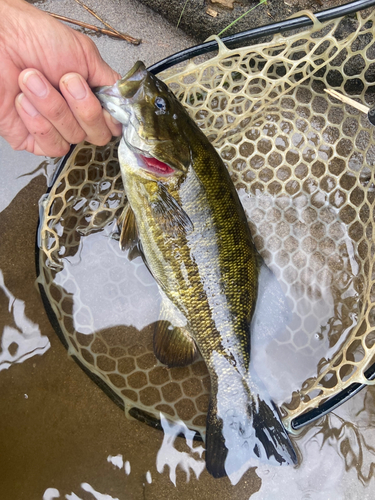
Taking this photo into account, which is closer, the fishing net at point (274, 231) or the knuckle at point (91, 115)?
the knuckle at point (91, 115)

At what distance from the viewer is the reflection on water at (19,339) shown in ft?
7.81

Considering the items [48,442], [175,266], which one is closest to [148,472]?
[48,442]

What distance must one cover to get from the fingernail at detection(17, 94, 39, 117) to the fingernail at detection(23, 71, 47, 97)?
0.10 m

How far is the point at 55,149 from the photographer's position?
201 cm

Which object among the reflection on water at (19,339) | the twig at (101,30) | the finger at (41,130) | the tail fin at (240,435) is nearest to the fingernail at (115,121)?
the finger at (41,130)

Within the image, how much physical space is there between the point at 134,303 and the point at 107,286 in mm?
211

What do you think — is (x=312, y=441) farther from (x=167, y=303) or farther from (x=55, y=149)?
(x=55, y=149)

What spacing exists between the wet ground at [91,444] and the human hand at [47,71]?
1040 millimetres

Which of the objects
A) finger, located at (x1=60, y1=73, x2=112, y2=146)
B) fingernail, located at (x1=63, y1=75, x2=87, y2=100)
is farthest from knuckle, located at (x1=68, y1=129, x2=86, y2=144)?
fingernail, located at (x1=63, y1=75, x2=87, y2=100)

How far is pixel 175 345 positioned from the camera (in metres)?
2.20

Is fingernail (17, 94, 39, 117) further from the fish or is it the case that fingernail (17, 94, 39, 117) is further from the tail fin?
the tail fin

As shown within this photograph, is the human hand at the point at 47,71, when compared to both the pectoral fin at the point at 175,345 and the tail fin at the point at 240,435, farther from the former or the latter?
the tail fin at the point at 240,435

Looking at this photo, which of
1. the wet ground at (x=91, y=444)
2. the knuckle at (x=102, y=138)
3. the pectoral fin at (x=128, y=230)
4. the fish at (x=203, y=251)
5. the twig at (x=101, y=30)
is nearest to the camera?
the fish at (x=203, y=251)

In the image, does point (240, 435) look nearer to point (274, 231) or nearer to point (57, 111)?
point (274, 231)
